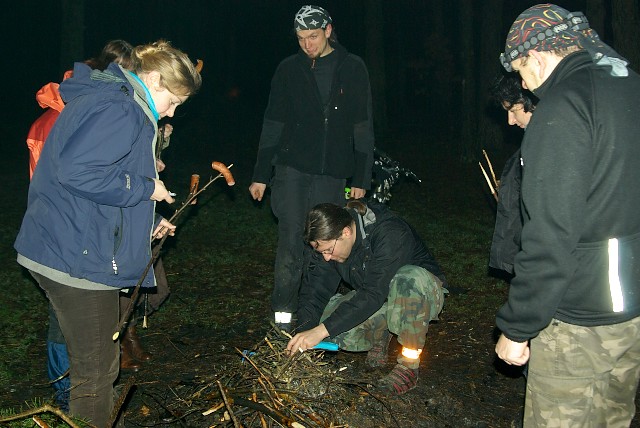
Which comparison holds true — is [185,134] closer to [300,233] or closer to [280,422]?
[300,233]

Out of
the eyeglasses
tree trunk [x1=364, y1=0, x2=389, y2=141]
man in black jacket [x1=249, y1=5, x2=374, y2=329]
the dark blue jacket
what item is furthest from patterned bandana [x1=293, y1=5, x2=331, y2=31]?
tree trunk [x1=364, y1=0, x2=389, y2=141]

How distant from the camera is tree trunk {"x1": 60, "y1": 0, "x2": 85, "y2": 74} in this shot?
1380 cm

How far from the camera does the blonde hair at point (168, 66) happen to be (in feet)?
9.77

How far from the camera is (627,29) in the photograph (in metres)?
9.97

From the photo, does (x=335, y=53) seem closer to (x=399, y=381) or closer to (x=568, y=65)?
(x=399, y=381)

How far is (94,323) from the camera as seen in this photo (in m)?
2.99

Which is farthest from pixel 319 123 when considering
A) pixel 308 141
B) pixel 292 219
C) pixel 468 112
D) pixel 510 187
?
pixel 468 112

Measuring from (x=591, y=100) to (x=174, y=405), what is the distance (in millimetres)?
3019

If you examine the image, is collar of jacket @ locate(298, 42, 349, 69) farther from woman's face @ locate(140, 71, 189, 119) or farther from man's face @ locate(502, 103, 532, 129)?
woman's face @ locate(140, 71, 189, 119)

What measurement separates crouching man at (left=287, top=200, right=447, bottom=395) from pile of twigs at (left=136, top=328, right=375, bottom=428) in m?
0.21

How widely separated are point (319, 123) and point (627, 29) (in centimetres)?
726

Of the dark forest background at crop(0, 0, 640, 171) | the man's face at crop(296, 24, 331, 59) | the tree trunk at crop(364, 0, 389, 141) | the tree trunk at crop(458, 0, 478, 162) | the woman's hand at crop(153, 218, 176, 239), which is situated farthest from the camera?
the dark forest background at crop(0, 0, 640, 171)

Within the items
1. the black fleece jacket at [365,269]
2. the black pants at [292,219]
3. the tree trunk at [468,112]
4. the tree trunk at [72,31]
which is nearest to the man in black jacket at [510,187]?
the black fleece jacket at [365,269]

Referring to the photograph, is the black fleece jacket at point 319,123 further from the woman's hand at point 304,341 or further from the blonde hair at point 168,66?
the blonde hair at point 168,66
